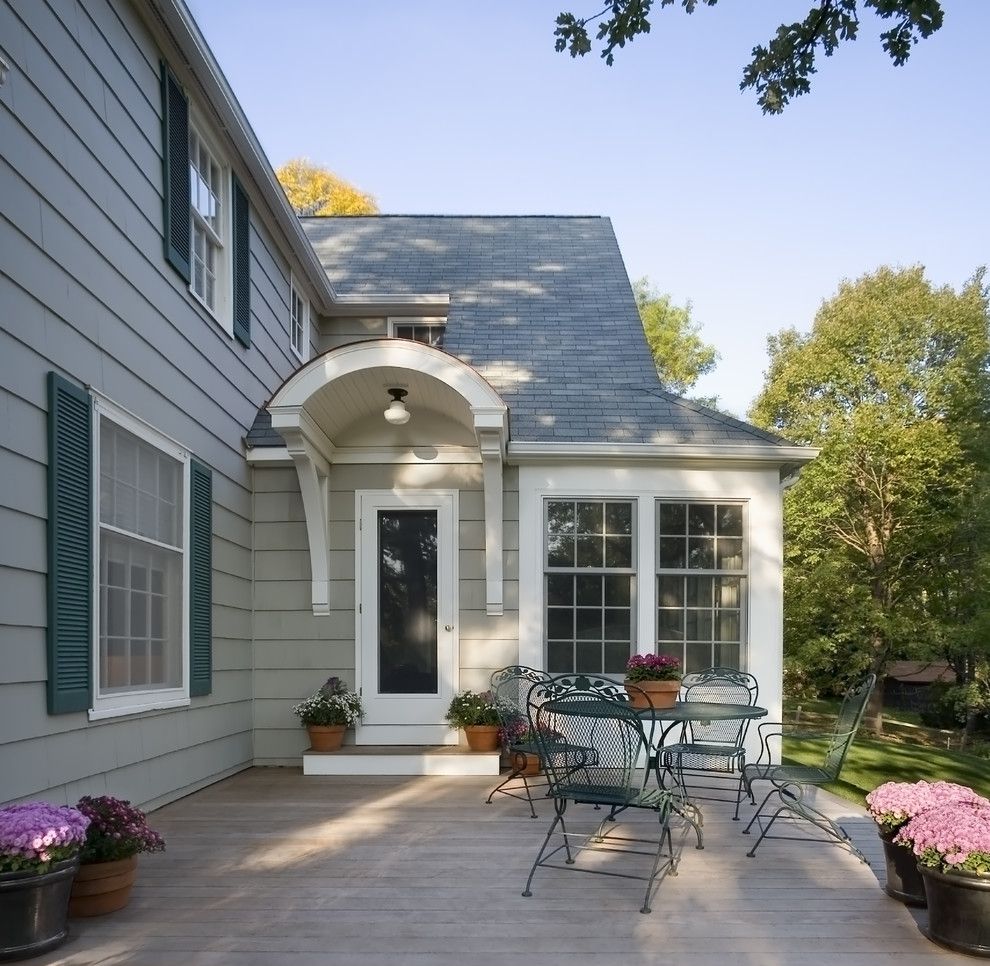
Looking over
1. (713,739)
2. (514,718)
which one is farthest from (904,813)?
(514,718)

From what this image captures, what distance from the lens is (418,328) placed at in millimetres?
9797

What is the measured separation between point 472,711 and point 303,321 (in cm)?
420

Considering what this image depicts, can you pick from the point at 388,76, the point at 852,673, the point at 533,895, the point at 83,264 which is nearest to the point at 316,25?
the point at 388,76

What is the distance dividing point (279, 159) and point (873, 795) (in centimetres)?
2161

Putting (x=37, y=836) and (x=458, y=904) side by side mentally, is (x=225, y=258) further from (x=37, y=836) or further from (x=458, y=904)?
(x=458, y=904)

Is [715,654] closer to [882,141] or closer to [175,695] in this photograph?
[175,695]

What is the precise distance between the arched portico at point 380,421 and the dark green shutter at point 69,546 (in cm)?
206

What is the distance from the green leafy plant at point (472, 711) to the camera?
7168 mm

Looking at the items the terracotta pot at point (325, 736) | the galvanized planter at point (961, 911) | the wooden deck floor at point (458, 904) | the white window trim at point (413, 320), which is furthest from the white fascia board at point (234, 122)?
the galvanized planter at point (961, 911)

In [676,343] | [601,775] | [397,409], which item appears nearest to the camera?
[601,775]

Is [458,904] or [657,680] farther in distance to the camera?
[657,680]

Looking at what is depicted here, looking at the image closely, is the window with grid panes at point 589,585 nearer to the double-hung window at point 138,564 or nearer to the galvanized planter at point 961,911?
the double-hung window at point 138,564

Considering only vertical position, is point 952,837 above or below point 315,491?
below

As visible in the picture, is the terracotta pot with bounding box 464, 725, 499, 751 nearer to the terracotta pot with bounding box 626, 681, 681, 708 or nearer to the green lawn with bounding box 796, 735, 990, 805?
the terracotta pot with bounding box 626, 681, 681, 708
